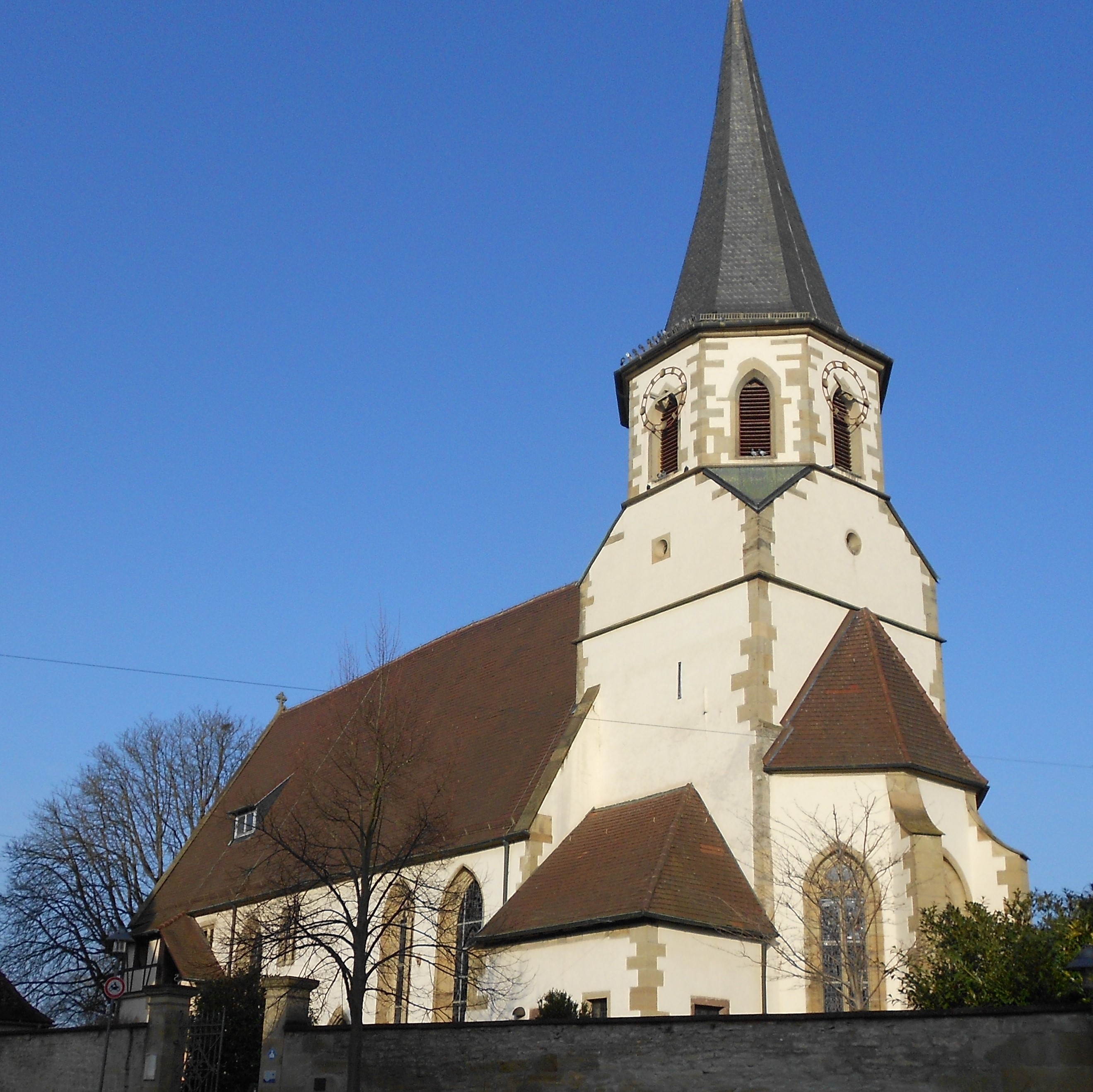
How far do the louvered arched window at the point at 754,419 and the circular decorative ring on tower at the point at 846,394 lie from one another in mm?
1178

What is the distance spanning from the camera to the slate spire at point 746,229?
24.7 meters

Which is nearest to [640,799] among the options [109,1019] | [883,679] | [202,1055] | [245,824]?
[883,679]

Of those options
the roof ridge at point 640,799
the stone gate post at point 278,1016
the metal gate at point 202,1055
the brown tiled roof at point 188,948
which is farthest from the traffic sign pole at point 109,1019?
the brown tiled roof at point 188,948

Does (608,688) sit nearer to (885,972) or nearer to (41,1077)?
(885,972)

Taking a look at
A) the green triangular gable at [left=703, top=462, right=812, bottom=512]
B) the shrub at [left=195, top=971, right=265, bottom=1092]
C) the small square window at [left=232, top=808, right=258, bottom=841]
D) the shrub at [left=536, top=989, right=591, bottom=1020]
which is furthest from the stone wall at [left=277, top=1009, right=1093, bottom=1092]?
the small square window at [left=232, top=808, right=258, bottom=841]

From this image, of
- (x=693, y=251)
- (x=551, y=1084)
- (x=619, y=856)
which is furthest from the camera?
(x=693, y=251)

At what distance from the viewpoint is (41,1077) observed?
20000 mm

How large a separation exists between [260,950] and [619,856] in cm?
815

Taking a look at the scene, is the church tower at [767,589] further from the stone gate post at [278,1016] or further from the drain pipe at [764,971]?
the stone gate post at [278,1016]

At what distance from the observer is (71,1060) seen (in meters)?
19.4

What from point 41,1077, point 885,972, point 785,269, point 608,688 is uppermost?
point 785,269

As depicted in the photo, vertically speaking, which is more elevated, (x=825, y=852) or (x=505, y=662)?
(x=505, y=662)

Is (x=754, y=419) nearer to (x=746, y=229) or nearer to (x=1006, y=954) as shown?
(x=746, y=229)

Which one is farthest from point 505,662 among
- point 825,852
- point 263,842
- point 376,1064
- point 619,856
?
point 376,1064
